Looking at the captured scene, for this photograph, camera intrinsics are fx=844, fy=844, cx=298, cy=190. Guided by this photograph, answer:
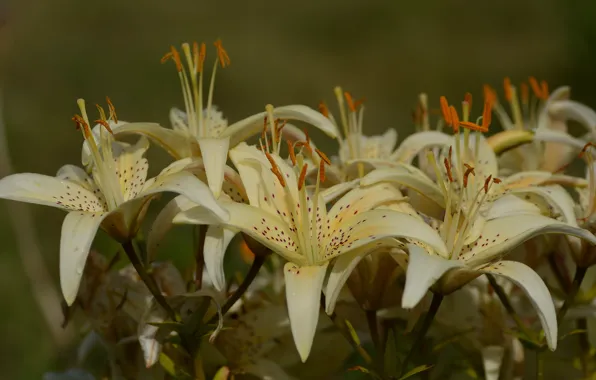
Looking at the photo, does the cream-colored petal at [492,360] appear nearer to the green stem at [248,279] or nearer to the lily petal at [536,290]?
the lily petal at [536,290]

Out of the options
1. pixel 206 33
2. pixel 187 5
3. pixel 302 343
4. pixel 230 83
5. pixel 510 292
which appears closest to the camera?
pixel 302 343

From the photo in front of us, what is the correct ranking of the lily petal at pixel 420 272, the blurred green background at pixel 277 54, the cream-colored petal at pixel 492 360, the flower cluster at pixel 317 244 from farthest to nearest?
1. the blurred green background at pixel 277 54
2. the cream-colored petal at pixel 492 360
3. the flower cluster at pixel 317 244
4. the lily petal at pixel 420 272

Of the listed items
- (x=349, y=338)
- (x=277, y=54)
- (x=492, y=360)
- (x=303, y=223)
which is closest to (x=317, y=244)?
(x=303, y=223)

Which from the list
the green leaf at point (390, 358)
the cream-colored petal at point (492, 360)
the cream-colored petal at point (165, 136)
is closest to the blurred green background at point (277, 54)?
the cream-colored petal at point (165, 136)

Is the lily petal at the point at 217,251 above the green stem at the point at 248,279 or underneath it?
above

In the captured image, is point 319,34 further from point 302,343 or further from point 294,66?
point 302,343

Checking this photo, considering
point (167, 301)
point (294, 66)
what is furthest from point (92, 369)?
point (294, 66)

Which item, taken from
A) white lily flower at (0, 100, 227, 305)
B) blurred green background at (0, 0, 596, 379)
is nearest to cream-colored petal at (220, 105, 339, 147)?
A: white lily flower at (0, 100, 227, 305)
